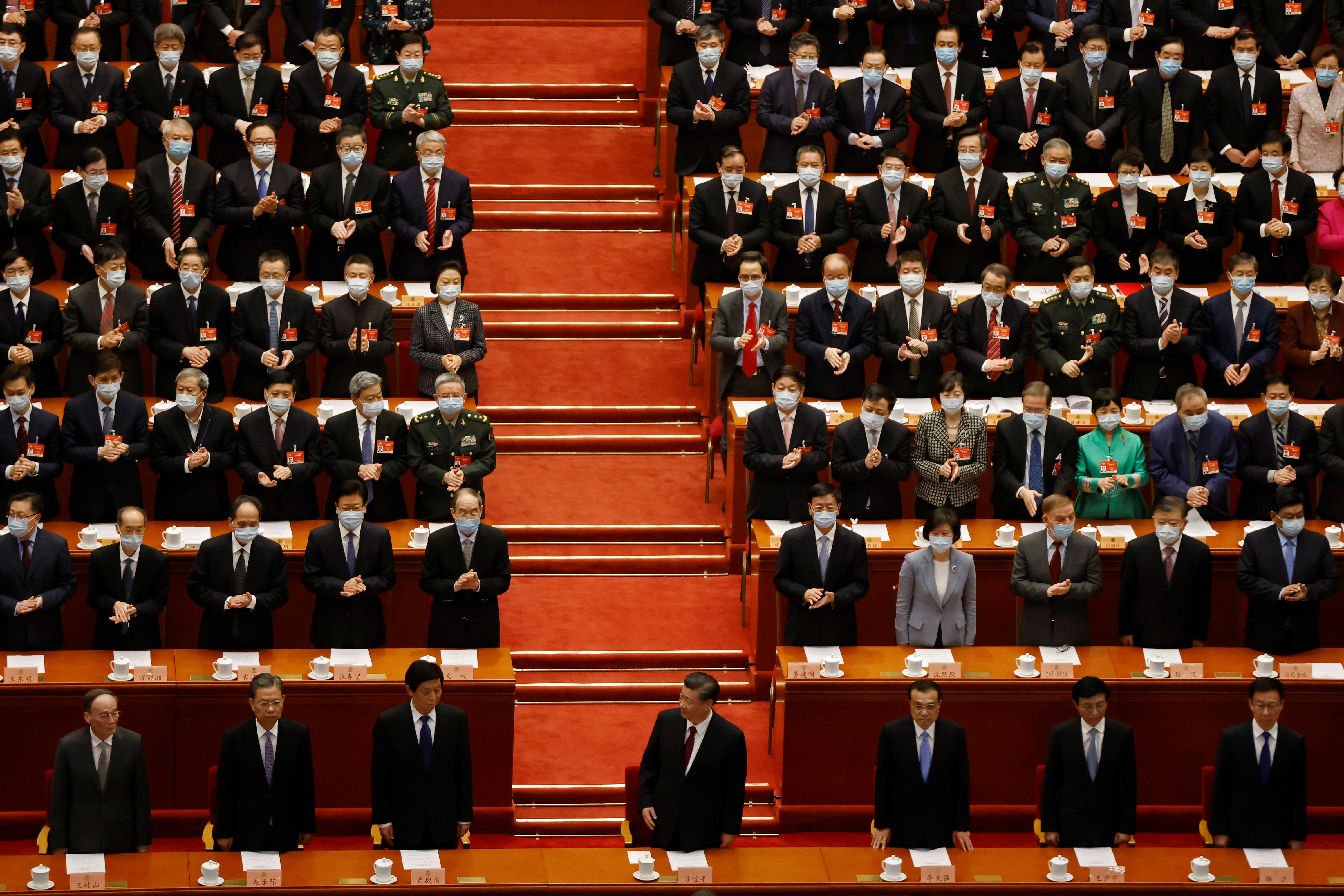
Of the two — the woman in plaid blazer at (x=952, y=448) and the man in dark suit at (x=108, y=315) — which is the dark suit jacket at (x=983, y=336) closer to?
the woman in plaid blazer at (x=952, y=448)

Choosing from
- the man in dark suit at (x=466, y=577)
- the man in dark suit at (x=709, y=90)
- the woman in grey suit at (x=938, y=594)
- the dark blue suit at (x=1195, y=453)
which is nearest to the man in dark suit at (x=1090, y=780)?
the woman in grey suit at (x=938, y=594)

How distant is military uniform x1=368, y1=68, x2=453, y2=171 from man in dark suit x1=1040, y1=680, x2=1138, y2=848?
6112 millimetres

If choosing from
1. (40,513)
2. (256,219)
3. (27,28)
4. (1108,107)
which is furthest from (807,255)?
(27,28)

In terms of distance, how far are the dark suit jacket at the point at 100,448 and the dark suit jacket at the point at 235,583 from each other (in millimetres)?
1124

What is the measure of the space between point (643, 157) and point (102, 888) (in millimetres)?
8114

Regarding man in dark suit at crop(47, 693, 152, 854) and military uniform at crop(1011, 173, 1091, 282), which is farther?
military uniform at crop(1011, 173, 1091, 282)

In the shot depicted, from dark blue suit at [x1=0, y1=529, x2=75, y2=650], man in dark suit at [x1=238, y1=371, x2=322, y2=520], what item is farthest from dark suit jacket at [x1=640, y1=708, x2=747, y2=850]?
dark blue suit at [x1=0, y1=529, x2=75, y2=650]

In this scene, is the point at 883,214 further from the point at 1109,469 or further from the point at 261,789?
the point at 261,789

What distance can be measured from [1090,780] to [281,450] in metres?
4.56

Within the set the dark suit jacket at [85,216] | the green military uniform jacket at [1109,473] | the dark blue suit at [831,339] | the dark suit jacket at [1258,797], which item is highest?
the dark suit jacket at [85,216]

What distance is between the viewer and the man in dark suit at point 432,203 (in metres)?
11.7

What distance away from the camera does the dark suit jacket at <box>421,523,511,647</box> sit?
955 cm

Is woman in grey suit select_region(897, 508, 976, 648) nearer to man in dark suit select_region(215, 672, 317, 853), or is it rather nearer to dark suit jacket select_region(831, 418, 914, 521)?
dark suit jacket select_region(831, 418, 914, 521)

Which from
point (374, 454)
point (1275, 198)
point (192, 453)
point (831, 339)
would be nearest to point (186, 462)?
point (192, 453)
